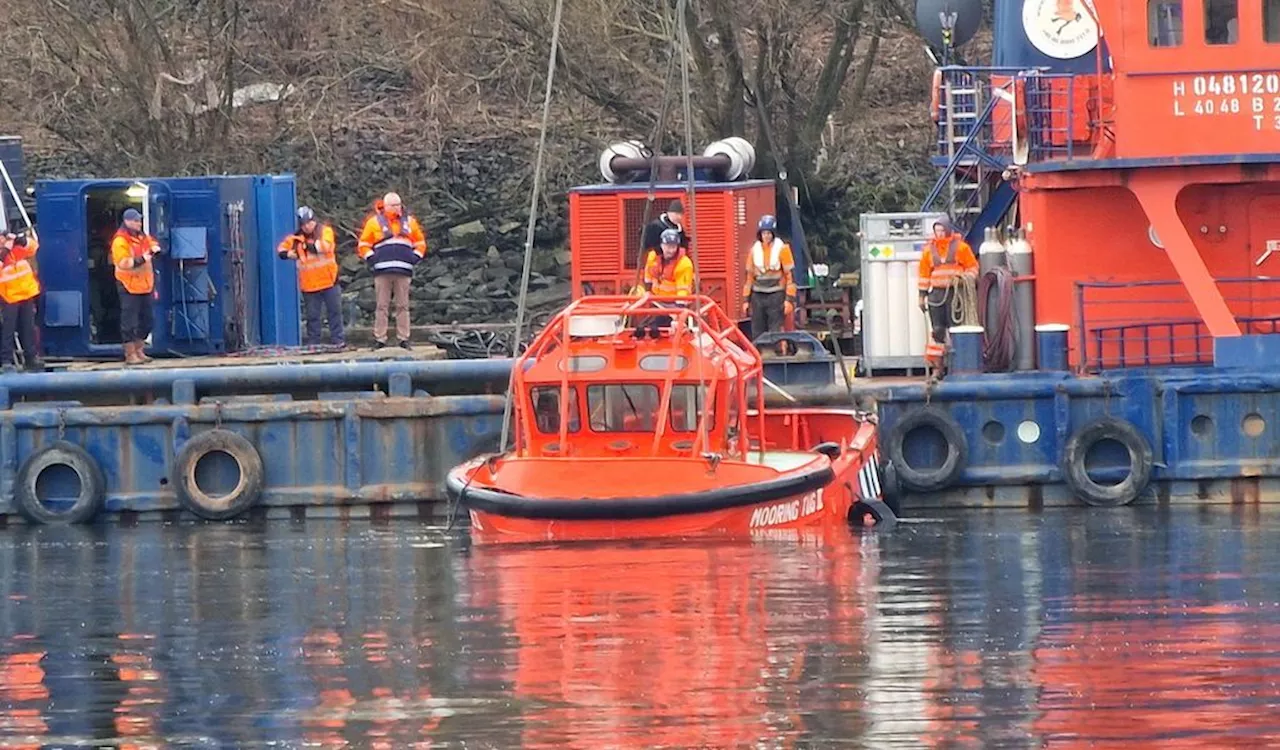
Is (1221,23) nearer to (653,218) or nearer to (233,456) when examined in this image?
(653,218)

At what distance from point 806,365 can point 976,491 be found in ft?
6.06

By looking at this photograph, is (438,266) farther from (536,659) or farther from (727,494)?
(536,659)

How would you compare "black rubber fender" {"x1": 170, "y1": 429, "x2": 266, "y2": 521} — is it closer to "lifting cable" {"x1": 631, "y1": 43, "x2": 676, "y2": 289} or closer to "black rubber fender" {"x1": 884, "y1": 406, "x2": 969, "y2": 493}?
"lifting cable" {"x1": 631, "y1": 43, "x2": 676, "y2": 289}

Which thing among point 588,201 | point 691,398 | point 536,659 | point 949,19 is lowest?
Answer: point 536,659

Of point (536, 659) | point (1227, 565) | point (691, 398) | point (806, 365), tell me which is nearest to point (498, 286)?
point (806, 365)

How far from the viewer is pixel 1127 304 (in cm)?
2331

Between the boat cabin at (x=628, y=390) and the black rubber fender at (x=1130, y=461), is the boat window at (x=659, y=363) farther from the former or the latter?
the black rubber fender at (x=1130, y=461)

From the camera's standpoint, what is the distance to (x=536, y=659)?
14953mm

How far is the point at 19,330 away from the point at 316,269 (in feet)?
9.36

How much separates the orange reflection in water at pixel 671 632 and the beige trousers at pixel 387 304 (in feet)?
21.3

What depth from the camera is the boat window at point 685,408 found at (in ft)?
66.6

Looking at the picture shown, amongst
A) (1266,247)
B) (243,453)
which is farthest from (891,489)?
(243,453)

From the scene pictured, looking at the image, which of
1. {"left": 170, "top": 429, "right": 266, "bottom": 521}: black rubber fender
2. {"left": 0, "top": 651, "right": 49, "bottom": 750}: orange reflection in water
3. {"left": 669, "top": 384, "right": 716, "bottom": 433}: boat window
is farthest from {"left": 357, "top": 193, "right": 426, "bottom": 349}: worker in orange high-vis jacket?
{"left": 0, "top": 651, "right": 49, "bottom": 750}: orange reflection in water

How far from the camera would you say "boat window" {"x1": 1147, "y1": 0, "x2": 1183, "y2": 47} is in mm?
22547
